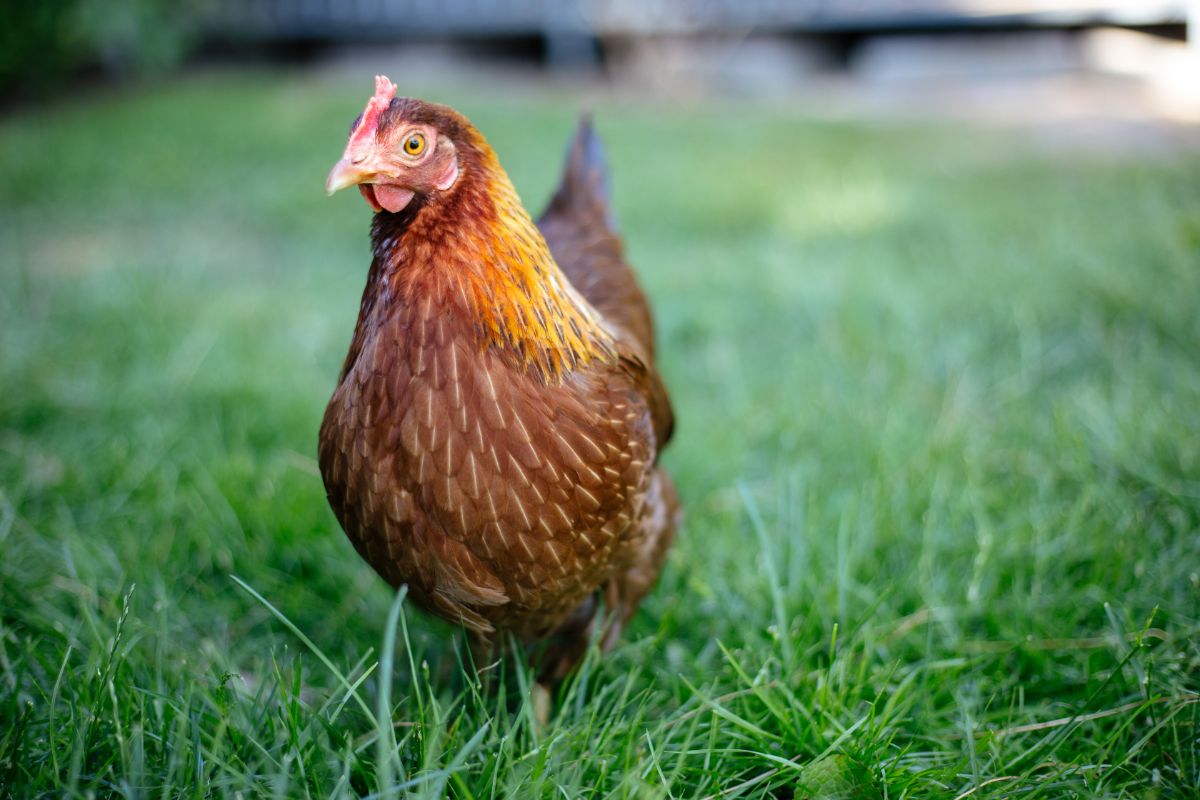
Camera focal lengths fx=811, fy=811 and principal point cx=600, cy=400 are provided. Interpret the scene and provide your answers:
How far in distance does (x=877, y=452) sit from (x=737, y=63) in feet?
28.7

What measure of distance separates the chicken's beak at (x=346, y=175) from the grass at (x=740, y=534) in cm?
82

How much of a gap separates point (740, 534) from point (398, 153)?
152 cm

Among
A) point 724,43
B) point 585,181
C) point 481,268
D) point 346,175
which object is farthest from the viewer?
point 724,43

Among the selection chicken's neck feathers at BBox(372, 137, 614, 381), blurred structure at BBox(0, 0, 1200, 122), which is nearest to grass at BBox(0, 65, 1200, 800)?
chicken's neck feathers at BBox(372, 137, 614, 381)

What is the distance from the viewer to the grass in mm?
1486

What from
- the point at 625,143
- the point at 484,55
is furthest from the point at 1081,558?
the point at 484,55

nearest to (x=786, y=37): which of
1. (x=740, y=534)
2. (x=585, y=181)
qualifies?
(x=585, y=181)

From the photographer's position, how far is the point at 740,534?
245 cm

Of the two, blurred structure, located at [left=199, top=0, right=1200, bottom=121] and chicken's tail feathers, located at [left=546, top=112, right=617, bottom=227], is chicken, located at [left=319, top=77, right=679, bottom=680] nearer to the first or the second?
chicken's tail feathers, located at [left=546, top=112, right=617, bottom=227]

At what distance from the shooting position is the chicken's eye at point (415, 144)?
1.47m

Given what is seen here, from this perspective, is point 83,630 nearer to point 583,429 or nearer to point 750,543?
point 583,429

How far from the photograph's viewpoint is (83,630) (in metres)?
1.84

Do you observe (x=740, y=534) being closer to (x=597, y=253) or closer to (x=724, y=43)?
(x=597, y=253)

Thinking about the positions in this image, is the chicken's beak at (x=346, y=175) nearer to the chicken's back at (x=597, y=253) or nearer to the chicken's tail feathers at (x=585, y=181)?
the chicken's back at (x=597, y=253)
